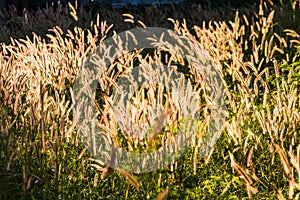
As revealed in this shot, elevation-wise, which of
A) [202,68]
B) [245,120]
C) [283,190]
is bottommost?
[283,190]

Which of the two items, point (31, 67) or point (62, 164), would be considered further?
point (31, 67)

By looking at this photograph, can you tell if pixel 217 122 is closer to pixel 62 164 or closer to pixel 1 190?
pixel 62 164

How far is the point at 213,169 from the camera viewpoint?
3.40 meters

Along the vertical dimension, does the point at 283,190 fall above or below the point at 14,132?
below

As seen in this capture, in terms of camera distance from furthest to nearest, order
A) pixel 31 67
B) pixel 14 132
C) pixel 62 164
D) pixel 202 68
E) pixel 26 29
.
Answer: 1. pixel 26 29
2. pixel 31 67
3. pixel 202 68
4. pixel 14 132
5. pixel 62 164

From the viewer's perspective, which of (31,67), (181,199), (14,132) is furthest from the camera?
(31,67)

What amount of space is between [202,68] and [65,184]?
127cm

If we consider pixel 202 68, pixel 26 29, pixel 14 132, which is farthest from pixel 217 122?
pixel 26 29

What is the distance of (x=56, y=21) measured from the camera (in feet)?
29.3

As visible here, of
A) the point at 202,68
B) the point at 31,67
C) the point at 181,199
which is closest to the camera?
the point at 181,199

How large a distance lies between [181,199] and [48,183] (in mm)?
646

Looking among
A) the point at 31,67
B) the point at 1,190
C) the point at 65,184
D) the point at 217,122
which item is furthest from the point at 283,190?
the point at 31,67

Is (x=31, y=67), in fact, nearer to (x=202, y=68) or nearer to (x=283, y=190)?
(x=202, y=68)

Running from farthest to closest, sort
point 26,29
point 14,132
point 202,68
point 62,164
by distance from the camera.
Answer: point 26,29 → point 202,68 → point 14,132 → point 62,164
